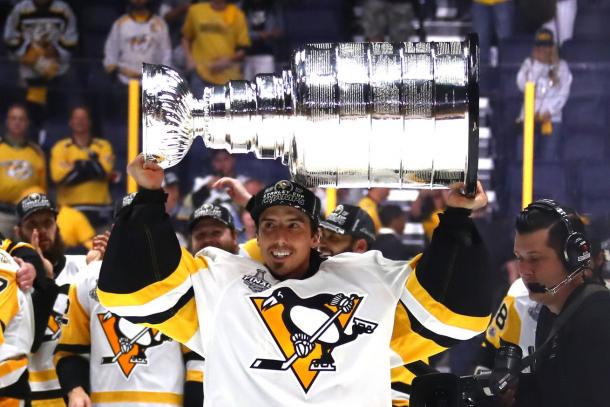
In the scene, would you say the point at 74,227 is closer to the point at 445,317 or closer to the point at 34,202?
the point at 34,202

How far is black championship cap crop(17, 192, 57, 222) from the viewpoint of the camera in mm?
4090

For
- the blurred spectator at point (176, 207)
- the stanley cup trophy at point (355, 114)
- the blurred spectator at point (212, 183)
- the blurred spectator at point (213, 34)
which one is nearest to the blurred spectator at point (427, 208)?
the blurred spectator at point (212, 183)

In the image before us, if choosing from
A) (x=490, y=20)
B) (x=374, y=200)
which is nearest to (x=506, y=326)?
(x=374, y=200)

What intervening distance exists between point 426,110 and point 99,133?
2790 millimetres

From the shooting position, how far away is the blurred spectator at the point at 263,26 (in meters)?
6.23

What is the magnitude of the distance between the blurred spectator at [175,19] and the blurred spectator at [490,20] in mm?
1734

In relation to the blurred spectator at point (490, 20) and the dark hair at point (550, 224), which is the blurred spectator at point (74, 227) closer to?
the blurred spectator at point (490, 20)

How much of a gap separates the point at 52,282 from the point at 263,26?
3.04m

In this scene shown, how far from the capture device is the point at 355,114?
2277 mm

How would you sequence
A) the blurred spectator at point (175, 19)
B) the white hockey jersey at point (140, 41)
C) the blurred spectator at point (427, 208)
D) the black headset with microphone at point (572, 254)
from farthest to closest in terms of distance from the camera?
1. the blurred spectator at point (175, 19)
2. the white hockey jersey at point (140, 41)
3. the blurred spectator at point (427, 208)
4. the black headset with microphone at point (572, 254)

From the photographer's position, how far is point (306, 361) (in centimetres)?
260

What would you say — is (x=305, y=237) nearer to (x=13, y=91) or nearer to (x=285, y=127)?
(x=285, y=127)

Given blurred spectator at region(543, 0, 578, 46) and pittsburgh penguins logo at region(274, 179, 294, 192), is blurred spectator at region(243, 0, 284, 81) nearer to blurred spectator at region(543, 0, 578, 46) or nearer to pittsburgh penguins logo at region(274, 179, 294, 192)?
blurred spectator at region(543, 0, 578, 46)

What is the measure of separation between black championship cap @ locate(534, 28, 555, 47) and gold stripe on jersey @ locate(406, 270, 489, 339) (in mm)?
2517
